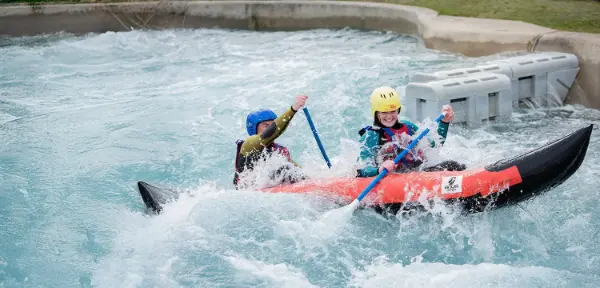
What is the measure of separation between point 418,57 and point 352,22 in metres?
3.26

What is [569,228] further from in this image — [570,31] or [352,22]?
[352,22]

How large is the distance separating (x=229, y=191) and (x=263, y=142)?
606 millimetres

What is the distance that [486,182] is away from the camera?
18.0 feet

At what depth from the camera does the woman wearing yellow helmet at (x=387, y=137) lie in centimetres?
589

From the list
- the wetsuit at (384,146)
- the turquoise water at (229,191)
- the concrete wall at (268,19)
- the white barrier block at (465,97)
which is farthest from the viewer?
the concrete wall at (268,19)

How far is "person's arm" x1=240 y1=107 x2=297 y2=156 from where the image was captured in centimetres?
583

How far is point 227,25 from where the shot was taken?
1593cm

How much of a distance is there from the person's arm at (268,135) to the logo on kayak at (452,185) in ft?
4.31

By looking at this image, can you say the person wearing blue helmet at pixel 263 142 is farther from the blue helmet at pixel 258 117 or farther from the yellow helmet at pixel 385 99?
the yellow helmet at pixel 385 99

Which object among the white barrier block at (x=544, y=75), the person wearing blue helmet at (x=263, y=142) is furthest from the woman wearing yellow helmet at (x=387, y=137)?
the white barrier block at (x=544, y=75)

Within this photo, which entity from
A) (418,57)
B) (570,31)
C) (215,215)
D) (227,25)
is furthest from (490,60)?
(227,25)

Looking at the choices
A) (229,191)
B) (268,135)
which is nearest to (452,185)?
(268,135)

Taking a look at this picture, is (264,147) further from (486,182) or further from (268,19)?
(268,19)

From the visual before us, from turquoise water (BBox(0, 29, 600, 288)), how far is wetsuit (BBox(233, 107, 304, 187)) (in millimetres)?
276
